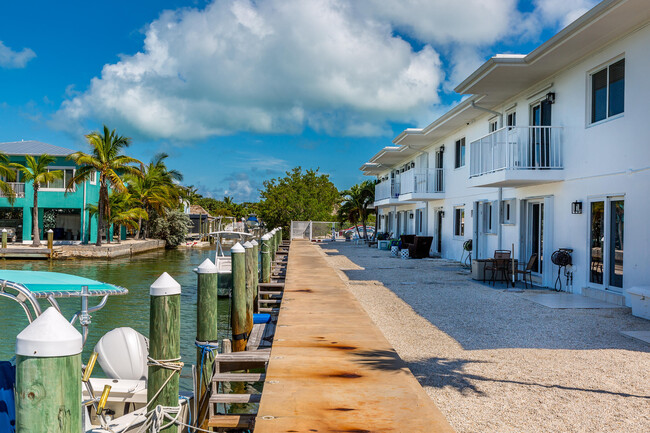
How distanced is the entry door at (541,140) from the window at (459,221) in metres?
6.85

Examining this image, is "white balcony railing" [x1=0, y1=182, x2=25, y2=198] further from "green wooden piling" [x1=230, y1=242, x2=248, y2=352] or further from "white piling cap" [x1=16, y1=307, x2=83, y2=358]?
"white piling cap" [x1=16, y1=307, x2=83, y2=358]

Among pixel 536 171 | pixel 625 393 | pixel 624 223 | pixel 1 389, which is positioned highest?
pixel 536 171

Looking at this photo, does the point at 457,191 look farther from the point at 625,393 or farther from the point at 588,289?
the point at 625,393

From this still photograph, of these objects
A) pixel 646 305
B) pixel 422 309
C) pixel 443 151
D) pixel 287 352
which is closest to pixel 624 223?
pixel 646 305

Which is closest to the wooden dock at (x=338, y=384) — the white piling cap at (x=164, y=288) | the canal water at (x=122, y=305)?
the white piling cap at (x=164, y=288)

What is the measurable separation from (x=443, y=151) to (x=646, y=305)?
1561 centimetres

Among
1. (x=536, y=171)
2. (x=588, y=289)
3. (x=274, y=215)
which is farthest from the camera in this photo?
(x=274, y=215)

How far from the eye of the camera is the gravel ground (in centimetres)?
482

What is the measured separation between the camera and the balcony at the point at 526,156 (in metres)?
13.2

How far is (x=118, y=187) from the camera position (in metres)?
30.8

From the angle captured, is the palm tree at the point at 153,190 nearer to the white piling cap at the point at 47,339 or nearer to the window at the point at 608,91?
the window at the point at 608,91

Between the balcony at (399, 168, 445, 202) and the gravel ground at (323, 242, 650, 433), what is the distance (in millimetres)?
11894

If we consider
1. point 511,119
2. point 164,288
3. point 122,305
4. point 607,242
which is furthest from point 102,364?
point 511,119

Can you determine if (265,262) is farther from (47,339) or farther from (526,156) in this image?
(47,339)
